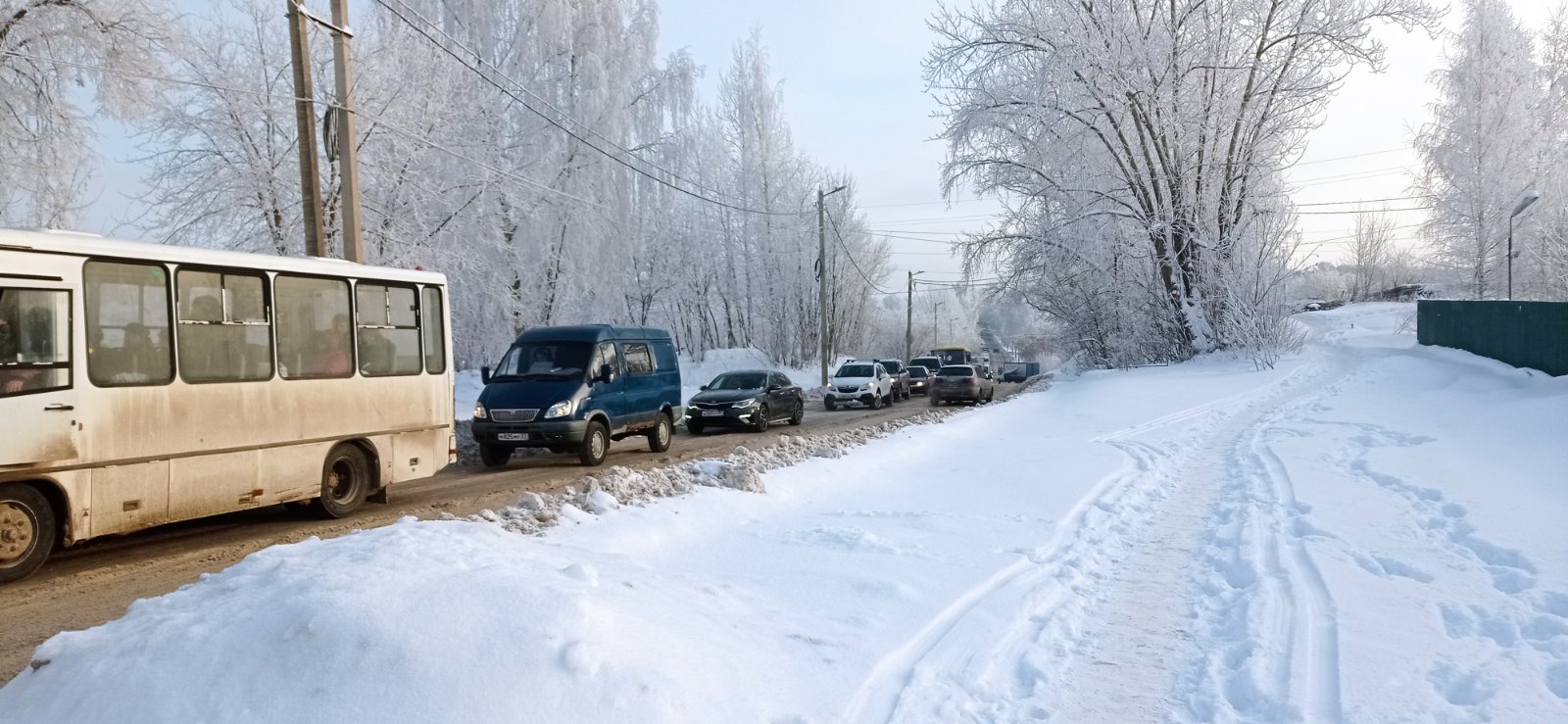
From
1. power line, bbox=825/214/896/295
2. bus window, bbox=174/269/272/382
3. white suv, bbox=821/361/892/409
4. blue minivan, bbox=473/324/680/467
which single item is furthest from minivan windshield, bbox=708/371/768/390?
power line, bbox=825/214/896/295

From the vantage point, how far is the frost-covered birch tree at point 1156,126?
30906 millimetres

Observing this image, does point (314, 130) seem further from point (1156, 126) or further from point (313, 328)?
point (1156, 126)

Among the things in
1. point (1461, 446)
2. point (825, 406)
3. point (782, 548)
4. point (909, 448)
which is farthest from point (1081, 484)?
point (825, 406)

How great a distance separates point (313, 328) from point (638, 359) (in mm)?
6977

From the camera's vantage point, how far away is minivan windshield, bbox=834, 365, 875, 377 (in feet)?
102

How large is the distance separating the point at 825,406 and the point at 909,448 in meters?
16.4

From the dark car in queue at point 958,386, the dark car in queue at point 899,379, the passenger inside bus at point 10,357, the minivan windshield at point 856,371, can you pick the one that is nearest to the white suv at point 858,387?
the minivan windshield at point 856,371

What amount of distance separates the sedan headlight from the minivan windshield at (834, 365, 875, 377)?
58.3 ft

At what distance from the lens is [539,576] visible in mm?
5363

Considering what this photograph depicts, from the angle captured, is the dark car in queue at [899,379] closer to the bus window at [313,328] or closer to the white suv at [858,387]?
the white suv at [858,387]

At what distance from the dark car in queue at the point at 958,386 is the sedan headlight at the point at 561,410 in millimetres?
17462

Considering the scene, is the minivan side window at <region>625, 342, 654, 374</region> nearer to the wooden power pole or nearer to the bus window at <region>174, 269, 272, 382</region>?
the wooden power pole

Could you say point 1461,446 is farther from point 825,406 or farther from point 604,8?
point 604,8

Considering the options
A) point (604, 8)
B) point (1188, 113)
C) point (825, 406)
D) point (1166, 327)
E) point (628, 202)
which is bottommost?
point (825, 406)
